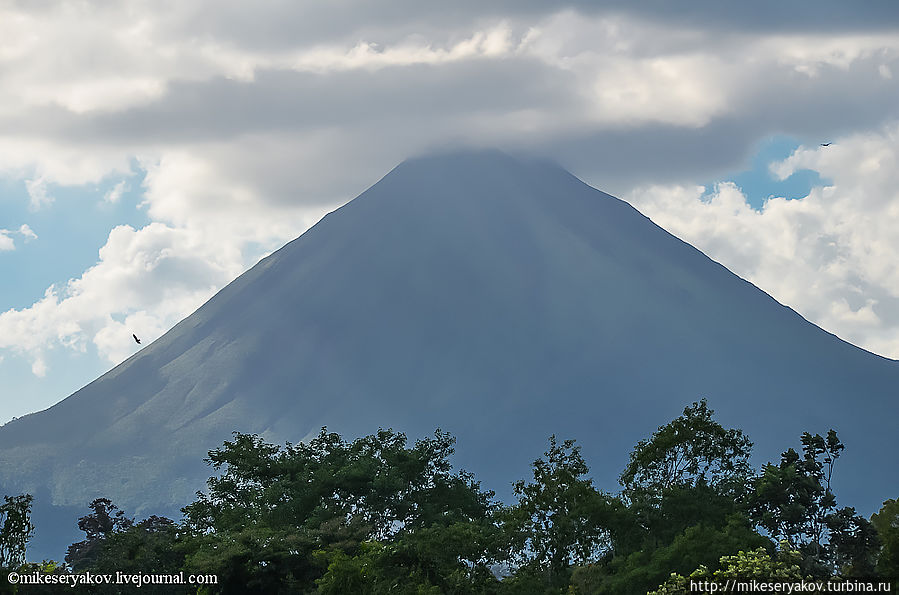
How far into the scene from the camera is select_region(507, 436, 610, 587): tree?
115 ft

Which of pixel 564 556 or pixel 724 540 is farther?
pixel 564 556

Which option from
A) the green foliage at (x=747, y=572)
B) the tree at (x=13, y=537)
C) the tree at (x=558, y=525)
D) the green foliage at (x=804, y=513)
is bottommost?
the green foliage at (x=747, y=572)

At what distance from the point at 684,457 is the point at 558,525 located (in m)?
5.09

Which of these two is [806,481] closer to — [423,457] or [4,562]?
[423,457]

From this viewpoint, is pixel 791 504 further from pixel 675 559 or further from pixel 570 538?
pixel 675 559

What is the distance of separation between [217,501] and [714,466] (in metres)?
24.1

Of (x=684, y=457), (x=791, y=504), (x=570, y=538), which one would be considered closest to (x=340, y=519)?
(x=570, y=538)

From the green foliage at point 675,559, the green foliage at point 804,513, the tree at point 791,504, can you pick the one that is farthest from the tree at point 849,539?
the green foliage at point 675,559

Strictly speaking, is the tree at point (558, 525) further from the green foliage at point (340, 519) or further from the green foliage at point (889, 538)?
the green foliage at point (889, 538)

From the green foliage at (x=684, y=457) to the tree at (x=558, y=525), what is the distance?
1.97 metres

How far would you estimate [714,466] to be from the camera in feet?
131

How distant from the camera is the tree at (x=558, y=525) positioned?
115 feet

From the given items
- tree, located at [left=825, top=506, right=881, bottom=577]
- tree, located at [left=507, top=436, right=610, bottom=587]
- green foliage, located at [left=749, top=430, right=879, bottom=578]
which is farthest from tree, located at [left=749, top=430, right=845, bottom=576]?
tree, located at [left=507, top=436, right=610, bottom=587]

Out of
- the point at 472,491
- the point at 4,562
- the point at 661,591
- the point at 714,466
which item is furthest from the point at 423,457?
the point at 661,591
